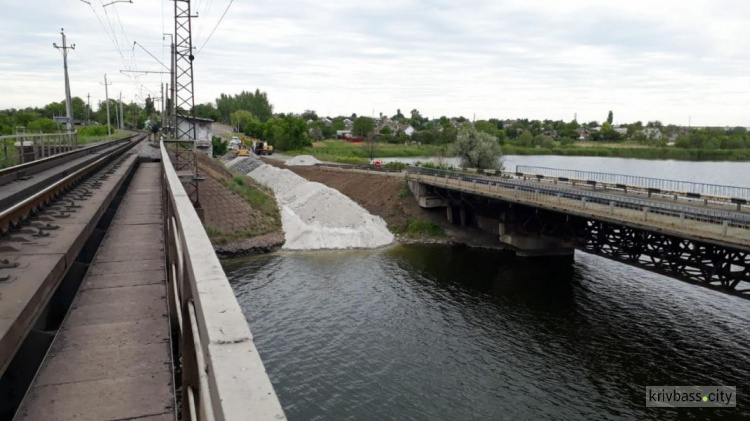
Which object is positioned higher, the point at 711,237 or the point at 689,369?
the point at 711,237

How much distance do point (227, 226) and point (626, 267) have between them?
29403 millimetres

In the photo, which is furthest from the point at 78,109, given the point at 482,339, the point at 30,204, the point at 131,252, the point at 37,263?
the point at 37,263

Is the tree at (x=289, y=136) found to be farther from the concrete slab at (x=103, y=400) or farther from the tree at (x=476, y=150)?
the concrete slab at (x=103, y=400)

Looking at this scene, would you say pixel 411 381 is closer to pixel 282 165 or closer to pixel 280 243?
pixel 280 243

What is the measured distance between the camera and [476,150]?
64250 millimetres

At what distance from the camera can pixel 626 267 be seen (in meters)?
36.4

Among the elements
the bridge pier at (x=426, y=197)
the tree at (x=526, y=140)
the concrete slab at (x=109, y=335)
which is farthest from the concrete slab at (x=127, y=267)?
the tree at (x=526, y=140)

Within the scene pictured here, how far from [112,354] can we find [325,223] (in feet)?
133

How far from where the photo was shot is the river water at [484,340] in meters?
18.2

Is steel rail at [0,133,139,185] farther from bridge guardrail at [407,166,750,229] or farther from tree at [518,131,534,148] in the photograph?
tree at [518,131,534,148]

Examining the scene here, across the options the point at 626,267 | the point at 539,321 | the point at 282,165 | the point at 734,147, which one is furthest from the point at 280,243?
the point at 734,147

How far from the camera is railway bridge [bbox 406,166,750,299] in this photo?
22.4 metres

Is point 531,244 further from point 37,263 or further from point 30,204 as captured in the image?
point 37,263

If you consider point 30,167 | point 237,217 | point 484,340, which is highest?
point 30,167
